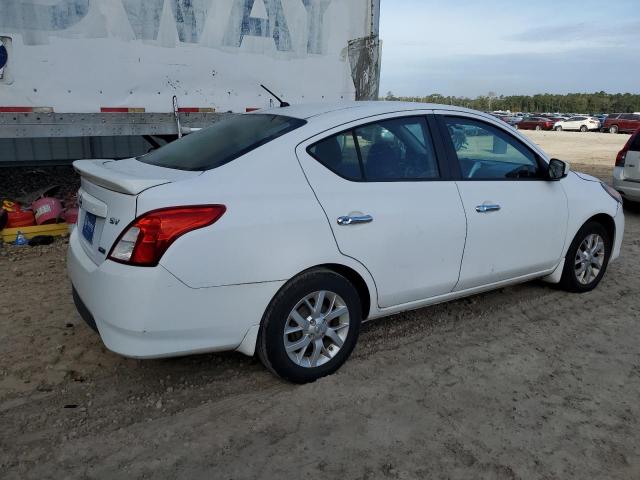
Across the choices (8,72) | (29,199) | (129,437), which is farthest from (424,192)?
(29,199)

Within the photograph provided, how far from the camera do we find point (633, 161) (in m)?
8.19

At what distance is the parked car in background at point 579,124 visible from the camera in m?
44.2

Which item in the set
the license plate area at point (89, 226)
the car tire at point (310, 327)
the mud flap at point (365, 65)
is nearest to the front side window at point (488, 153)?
the car tire at point (310, 327)

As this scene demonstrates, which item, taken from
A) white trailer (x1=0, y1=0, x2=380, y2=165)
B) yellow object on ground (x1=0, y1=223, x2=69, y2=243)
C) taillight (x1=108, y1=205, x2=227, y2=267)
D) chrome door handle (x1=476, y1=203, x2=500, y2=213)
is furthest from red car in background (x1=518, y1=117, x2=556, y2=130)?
taillight (x1=108, y1=205, x2=227, y2=267)

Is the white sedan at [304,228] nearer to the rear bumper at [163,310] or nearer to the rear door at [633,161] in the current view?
the rear bumper at [163,310]

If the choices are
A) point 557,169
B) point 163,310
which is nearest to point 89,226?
point 163,310

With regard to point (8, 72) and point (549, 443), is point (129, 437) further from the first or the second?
point (8, 72)

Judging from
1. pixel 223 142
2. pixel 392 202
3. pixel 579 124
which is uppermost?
pixel 223 142

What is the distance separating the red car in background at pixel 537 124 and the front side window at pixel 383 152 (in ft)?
150

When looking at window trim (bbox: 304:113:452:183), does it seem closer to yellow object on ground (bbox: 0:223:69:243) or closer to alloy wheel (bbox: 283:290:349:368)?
alloy wheel (bbox: 283:290:349:368)

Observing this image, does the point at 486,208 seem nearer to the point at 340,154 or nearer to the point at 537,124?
the point at 340,154

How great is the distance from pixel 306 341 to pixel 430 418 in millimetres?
781

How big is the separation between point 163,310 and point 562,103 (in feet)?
309

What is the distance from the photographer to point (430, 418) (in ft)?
9.48
